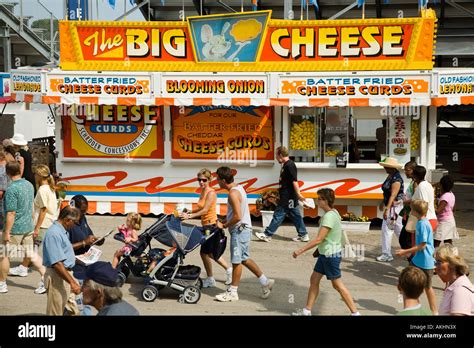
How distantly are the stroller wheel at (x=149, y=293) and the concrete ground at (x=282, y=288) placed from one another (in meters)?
0.09

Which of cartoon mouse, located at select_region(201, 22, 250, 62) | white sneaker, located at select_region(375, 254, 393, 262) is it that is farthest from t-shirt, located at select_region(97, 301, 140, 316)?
cartoon mouse, located at select_region(201, 22, 250, 62)

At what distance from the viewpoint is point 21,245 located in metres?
10.3

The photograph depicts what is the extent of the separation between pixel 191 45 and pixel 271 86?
197cm

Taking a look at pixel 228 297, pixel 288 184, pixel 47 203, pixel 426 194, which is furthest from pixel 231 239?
pixel 288 184

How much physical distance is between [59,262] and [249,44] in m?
8.33

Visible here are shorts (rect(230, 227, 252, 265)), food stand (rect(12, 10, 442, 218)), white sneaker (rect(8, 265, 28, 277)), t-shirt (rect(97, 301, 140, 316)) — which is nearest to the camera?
t-shirt (rect(97, 301, 140, 316))

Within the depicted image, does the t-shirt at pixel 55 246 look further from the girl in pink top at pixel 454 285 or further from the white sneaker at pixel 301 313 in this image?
the girl in pink top at pixel 454 285

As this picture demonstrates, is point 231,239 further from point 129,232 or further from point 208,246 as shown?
point 129,232

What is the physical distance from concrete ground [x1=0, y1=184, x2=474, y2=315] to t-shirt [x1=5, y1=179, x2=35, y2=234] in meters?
0.89

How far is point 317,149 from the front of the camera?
1482 cm

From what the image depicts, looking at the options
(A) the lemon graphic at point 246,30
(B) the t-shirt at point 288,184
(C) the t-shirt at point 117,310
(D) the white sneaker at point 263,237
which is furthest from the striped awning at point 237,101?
(C) the t-shirt at point 117,310

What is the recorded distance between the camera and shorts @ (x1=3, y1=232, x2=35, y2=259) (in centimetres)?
1014

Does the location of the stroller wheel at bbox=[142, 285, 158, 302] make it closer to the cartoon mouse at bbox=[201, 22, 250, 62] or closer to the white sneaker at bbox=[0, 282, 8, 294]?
the white sneaker at bbox=[0, 282, 8, 294]
